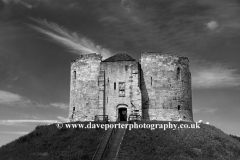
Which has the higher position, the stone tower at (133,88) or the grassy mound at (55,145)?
the stone tower at (133,88)

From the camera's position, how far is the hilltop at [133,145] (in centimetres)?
2352

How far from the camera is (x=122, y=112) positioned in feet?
120

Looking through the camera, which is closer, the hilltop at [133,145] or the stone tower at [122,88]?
the hilltop at [133,145]

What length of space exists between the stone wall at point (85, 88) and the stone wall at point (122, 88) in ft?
6.10

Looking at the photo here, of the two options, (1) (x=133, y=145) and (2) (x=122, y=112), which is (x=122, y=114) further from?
(1) (x=133, y=145)

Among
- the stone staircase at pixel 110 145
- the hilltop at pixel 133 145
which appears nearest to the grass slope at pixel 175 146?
the hilltop at pixel 133 145

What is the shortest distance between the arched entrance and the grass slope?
6988mm

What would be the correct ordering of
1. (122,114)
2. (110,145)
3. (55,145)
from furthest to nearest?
(122,114) < (55,145) < (110,145)

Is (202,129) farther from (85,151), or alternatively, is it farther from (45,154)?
(45,154)

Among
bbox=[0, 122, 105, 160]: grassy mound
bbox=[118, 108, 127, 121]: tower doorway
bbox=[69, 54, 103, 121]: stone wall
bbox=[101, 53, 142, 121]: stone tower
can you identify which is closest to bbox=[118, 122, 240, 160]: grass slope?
bbox=[0, 122, 105, 160]: grassy mound

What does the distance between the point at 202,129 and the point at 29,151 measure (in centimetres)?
1691

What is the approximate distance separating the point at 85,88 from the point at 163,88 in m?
9.51

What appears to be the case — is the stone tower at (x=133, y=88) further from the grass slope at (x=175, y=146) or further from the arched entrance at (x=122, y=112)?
the grass slope at (x=175, y=146)

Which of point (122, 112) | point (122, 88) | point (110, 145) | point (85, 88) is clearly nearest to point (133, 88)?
point (122, 88)
